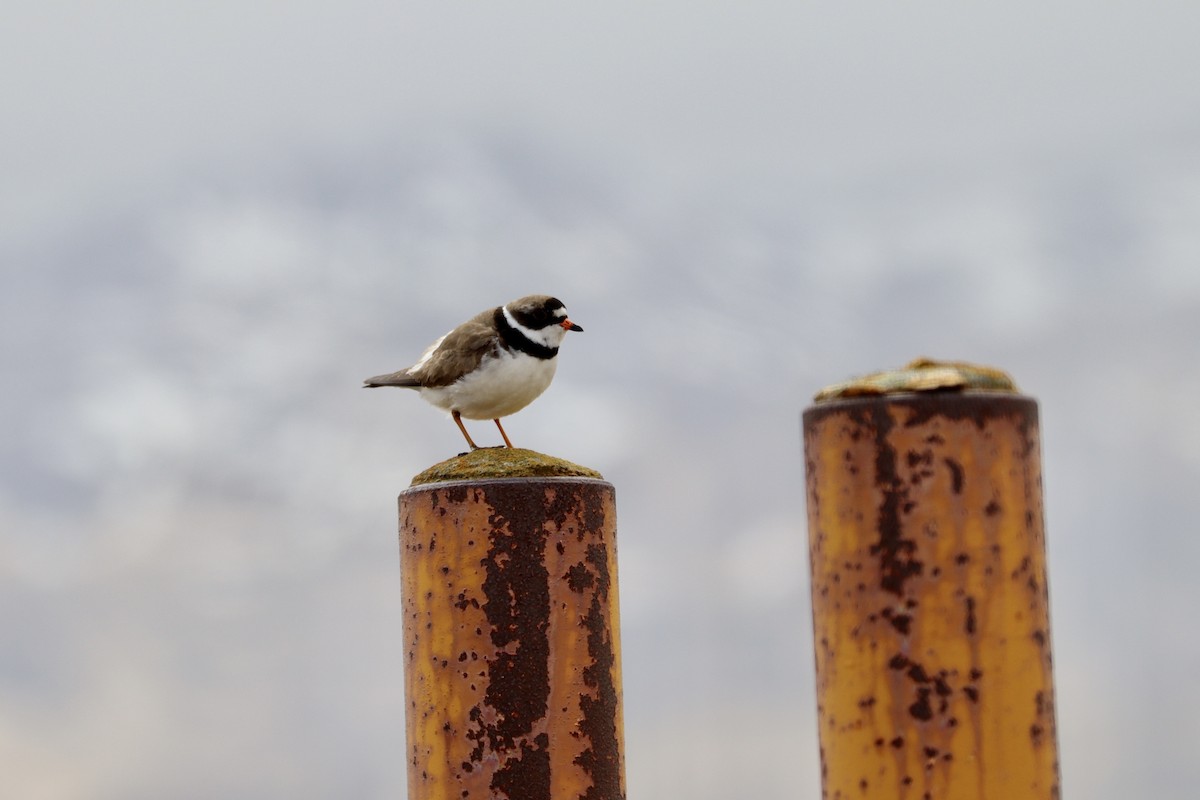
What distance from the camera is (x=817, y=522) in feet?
16.4

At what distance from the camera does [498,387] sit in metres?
8.71

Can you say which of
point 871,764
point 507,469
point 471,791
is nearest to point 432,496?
point 507,469

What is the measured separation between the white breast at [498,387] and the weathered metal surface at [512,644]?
7.46 ft

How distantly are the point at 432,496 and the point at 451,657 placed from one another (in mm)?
728

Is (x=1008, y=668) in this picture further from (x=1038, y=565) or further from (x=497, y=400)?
(x=497, y=400)

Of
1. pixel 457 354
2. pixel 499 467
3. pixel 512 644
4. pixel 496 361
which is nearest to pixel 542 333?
pixel 496 361

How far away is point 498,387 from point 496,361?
162 millimetres

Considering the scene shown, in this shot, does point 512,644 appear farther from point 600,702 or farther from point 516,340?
point 516,340

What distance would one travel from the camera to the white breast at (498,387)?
868 centimetres

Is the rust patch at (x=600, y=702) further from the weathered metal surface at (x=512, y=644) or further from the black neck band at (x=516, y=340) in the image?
the black neck band at (x=516, y=340)

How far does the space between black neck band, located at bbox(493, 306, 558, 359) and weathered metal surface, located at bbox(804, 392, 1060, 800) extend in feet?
13.4

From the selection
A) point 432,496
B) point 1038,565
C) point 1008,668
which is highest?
point 432,496

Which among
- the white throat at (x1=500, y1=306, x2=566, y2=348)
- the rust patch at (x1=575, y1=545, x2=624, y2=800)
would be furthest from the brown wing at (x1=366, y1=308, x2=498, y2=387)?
the rust patch at (x1=575, y1=545, x2=624, y2=800)

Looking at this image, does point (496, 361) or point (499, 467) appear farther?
point (496, 361)
